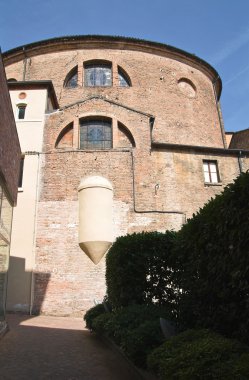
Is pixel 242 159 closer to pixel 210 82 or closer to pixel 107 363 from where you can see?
pixel 210 82

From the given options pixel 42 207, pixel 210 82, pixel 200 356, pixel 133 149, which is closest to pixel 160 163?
pixel 133 149

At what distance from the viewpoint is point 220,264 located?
212 inches

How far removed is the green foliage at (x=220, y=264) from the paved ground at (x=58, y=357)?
5.45 feet

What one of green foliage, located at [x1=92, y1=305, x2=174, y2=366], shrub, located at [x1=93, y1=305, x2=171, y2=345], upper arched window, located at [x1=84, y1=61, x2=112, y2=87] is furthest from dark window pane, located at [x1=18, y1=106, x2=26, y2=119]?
Result: shrub, located at [x1=93, y1=305, x2=171, y2=345]

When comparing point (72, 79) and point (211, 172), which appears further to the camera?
point (72, 79)

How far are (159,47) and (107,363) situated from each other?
23525mm

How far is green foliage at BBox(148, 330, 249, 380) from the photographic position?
3.70 meters

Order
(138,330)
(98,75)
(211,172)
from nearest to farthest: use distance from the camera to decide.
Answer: (138,330) < (211,172) < (98,75)

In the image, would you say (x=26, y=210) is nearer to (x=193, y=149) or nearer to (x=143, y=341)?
(x=193, y=149)

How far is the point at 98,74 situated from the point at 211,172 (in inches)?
432

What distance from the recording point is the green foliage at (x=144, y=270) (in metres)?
8.91

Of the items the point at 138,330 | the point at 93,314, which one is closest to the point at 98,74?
the point at 93,314

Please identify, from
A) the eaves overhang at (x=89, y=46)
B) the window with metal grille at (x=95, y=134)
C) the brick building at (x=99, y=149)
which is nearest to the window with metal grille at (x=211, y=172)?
the brick building at (x=99, y=149)

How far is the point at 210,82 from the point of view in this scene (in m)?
29.1
